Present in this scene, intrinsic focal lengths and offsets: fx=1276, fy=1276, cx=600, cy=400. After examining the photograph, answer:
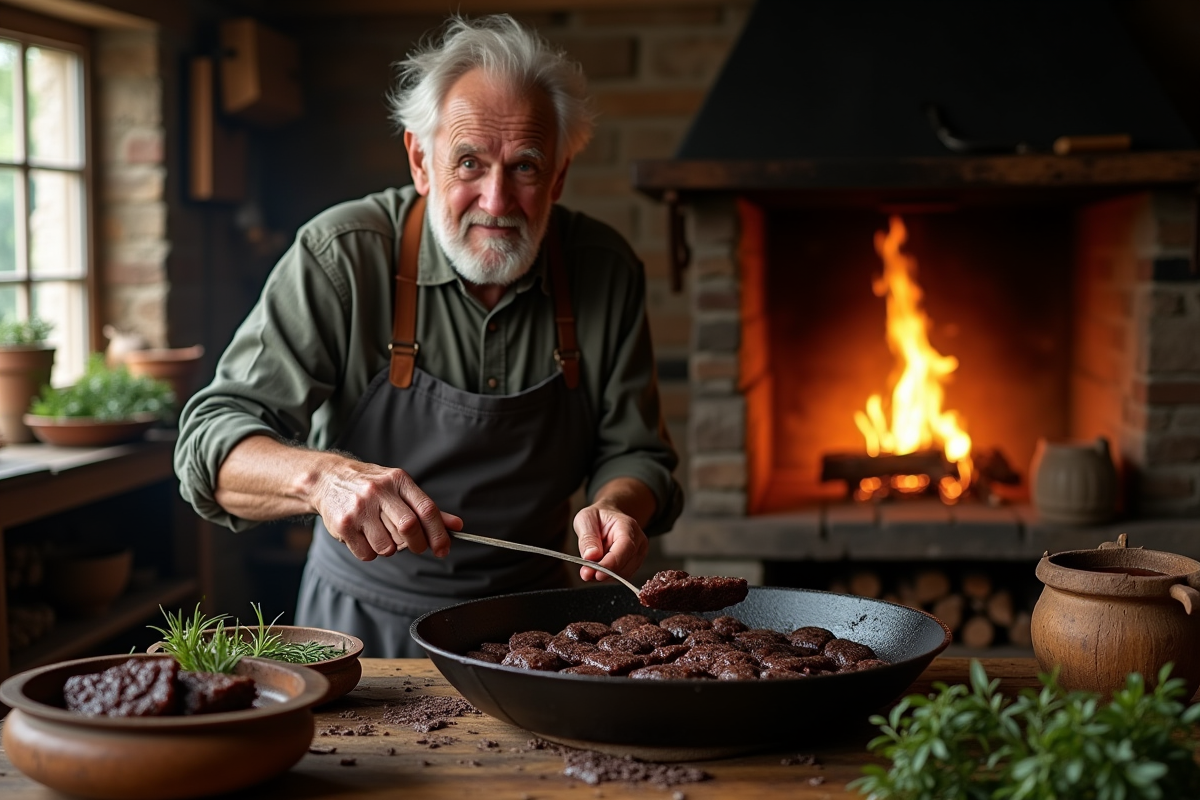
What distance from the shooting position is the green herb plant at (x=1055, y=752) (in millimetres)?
1036

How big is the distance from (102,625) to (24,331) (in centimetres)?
76

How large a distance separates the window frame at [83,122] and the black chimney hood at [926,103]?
162 centimetres

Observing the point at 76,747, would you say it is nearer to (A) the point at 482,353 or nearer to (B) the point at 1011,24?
(A) the point at 482,353

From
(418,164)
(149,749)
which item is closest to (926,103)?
(418,164)

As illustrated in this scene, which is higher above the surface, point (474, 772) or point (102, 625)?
point (474, 772)

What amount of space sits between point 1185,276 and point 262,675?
2.67 m

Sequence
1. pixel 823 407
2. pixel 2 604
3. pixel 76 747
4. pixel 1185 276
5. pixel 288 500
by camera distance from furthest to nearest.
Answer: pixel 823 407
pixel 1185 276
pixel 2 604
pixel 288 500
pixel 76 747

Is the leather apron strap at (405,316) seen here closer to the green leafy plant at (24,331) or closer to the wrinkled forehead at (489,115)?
the wrinkled forehead at (489,115)

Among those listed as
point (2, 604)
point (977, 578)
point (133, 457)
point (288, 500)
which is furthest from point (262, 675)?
point (977, 578)

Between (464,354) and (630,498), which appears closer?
(630,498)

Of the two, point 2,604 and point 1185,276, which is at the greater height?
point 1185,276

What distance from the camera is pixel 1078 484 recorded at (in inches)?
127

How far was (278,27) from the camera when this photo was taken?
4.29 metres

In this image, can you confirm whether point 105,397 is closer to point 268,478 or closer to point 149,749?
point 268,478
